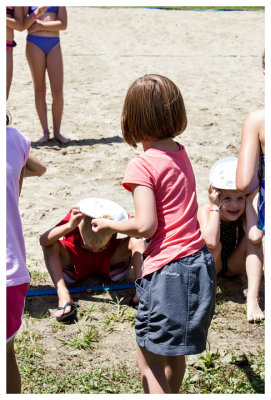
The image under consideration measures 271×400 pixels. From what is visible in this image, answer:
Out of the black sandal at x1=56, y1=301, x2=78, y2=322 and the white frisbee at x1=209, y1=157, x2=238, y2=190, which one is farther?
the white frisbee at x1=209, y1=157, x2=238, y2=190

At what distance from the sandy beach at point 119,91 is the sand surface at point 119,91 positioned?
0.01 meters

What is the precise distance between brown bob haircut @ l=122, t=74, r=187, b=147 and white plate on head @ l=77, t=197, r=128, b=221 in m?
1.15

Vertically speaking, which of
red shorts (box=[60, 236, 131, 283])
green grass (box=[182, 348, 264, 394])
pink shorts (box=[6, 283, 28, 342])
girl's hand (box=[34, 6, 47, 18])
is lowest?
green grass (box=[182, 348, 264, 394])

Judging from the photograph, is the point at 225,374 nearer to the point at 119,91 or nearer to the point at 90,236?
the point at 90,236

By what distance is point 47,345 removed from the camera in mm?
3170

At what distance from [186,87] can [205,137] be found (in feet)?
6.55

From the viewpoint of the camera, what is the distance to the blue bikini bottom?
5.83 meters

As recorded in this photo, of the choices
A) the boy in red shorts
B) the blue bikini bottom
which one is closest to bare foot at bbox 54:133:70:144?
the blue bikini bottom

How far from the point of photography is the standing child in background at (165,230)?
7.11ft

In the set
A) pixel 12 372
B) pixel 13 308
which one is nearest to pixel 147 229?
pixel 13 308

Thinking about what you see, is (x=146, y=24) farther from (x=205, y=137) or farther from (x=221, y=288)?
(x=221, y=288)

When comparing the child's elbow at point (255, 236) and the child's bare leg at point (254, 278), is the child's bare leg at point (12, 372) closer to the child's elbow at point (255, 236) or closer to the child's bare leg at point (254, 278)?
the child's bare leg at point (254, 278)

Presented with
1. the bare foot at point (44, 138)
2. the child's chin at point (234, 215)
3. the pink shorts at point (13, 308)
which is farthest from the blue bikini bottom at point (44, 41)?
the pink shorts at point (13, 308)

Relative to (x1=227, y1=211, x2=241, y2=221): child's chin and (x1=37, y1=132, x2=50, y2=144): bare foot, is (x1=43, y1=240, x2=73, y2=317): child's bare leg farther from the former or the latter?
(x1=37, y1=132, x2=50, y2=144): bare foot
